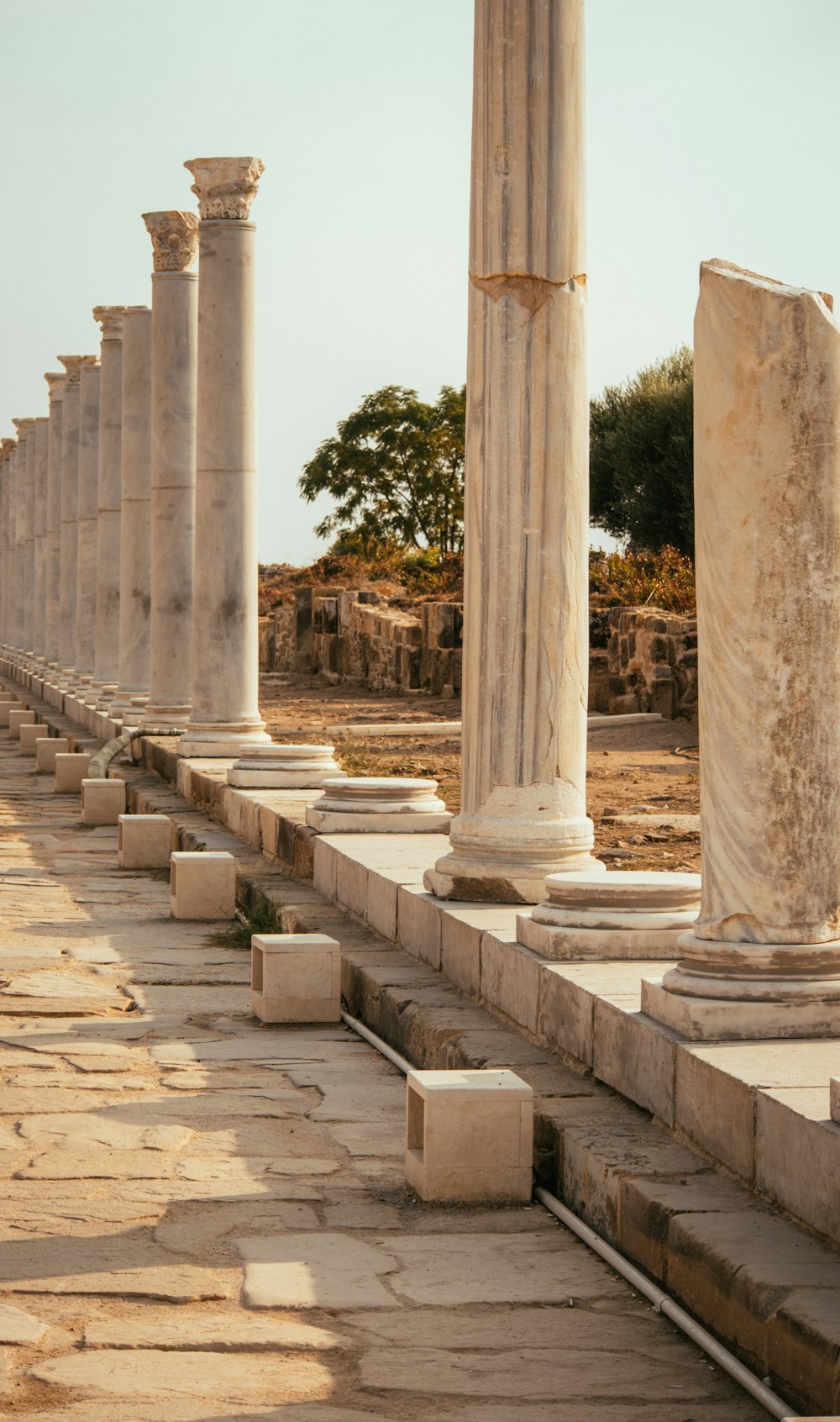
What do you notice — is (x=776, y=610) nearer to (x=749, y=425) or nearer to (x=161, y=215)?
(x=749, y=425)

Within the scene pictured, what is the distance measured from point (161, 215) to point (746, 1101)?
15252 millimetres

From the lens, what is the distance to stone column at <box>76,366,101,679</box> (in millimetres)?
29469

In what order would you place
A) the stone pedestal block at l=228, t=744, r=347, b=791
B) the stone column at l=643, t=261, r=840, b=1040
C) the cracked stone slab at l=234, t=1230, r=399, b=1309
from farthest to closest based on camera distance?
the stone pedestal block at l=228, t=744, r=347, b=791 → the stone column at l=643, t=261, r=840, b=1040 → the cracked stone slab at l=234, t=1230, r=399, b=1309

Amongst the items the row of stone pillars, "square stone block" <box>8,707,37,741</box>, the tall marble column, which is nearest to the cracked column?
the row of stone pillars

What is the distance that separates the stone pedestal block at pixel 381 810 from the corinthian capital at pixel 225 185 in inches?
255

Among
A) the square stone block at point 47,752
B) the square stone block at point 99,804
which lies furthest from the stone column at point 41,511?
the square stone block at point 99,804

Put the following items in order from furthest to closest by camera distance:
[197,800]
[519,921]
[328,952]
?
[197,800] → [328,952] → [519,921]

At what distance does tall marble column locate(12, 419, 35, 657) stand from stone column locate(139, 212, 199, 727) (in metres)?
22.7

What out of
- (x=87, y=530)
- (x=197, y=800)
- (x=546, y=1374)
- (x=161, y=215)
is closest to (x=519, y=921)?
(x=546, y=1374)

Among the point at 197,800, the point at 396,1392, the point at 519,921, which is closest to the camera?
the point at 396,1392

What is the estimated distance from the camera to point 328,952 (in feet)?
26.0

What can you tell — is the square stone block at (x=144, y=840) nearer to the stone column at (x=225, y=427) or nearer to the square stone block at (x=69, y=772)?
the stone column at (x=225, y=427)

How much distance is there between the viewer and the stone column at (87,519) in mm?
29469

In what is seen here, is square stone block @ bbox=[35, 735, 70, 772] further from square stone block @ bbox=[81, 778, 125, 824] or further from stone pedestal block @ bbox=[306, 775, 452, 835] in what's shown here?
stone pedestal block @ bbox=[306, 775, 452, 835]
